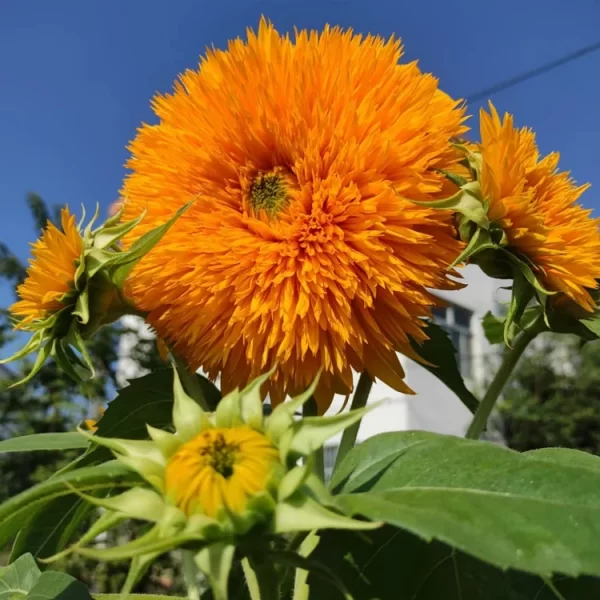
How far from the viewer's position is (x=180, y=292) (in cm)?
50

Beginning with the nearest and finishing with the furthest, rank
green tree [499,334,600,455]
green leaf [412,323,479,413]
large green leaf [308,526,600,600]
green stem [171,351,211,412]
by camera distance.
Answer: large green leaf [308,526,600,600]
green stem [171,351,211,412]
green leaf [412,323,479,413]
green tree [499,334,600,455]

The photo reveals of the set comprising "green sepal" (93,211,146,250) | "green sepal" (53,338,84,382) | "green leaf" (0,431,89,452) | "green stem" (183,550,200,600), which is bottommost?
"green stem" (183,550,200,600)

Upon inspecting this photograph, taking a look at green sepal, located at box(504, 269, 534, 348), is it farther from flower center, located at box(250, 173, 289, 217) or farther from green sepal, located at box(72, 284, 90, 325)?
green sepal, located at box(72, 284, 90, 325)

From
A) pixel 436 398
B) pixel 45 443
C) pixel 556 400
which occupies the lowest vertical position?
pixel 45 443

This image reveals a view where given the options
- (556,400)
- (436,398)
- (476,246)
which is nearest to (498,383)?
(476,246)

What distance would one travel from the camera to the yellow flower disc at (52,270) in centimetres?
51

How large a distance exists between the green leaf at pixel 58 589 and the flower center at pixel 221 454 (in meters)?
0.18

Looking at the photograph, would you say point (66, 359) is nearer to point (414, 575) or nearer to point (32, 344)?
point (32, 344)

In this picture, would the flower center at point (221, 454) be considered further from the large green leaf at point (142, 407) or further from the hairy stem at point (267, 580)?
the large green leaf at point (142, 407)

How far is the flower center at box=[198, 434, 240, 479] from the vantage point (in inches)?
13.5

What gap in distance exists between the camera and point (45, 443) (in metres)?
0.52

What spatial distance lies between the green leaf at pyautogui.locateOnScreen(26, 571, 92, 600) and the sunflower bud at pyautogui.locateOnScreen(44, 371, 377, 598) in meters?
0.15

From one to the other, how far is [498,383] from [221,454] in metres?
0.33

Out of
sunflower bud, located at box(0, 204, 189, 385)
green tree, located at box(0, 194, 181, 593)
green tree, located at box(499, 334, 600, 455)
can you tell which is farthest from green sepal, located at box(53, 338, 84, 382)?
green tree, located at box(499, 334, 600, 455)
